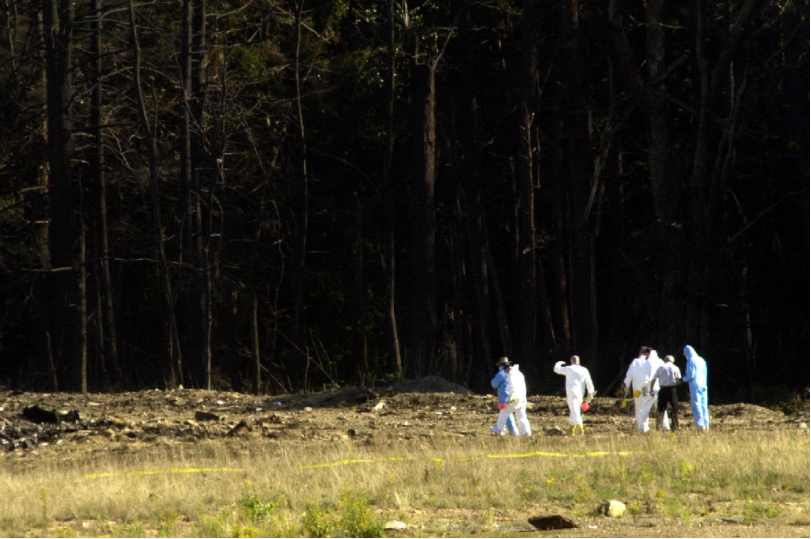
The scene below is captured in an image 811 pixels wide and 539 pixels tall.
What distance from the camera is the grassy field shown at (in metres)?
12.3

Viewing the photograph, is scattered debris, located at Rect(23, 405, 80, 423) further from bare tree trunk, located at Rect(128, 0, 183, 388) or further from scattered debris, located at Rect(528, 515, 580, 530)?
scattered debris, located at Rect(528, 515, 580, 530)

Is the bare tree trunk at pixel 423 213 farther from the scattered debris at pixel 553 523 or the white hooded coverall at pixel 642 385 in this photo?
the scattered debris at pixel 553 523

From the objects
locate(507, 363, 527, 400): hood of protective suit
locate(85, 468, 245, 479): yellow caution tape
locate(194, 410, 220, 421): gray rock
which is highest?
locate(507, 363, 527, 400): hood of protective suit

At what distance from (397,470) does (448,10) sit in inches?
953

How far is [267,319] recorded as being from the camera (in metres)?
42.3

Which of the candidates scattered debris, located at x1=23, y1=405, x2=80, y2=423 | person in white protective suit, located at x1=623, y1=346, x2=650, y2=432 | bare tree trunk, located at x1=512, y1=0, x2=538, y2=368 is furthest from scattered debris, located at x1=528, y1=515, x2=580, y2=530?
bare tree trunk, located at x1=512, y1=0, x2=538, y2=368

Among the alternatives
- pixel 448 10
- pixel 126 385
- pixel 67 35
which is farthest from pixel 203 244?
pixel 448 10

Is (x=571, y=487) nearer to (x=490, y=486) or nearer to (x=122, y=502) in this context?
(x=490, y=486)

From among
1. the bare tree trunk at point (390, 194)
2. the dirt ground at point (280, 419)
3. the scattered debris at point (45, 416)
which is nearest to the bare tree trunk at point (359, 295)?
the bare tree trunk at point (390, 194)

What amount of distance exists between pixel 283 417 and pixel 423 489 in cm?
874

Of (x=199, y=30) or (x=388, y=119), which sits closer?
(x=199, y=30)

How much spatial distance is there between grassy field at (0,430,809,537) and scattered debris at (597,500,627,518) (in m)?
0.08

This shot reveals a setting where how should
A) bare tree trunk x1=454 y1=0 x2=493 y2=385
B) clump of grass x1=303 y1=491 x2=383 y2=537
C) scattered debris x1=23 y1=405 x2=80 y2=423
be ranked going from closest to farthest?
1. clump of grass x1=303 y1=491 x2=383 y2=537
2. scattered debris x1=23 y1=405 x2=80 y2=423
3. bare tree trunk x1=454 y1=0 x2=493 y2=385

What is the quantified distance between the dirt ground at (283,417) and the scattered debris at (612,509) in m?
6.78
